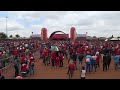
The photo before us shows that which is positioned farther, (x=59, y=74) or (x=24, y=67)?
(x=59, y=74)

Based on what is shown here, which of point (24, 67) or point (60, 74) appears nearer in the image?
point (24, 67)

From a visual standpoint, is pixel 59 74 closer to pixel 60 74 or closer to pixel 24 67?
pixel 60 74

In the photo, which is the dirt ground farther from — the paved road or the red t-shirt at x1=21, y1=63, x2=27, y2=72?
the red t-shirt at x1=21, y1=63, x2=27, y2=72

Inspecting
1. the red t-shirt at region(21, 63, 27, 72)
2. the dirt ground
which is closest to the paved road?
Result: the dirt ground

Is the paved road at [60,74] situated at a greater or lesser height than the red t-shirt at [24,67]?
lesser

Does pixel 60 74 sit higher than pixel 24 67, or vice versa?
pixel 24 67

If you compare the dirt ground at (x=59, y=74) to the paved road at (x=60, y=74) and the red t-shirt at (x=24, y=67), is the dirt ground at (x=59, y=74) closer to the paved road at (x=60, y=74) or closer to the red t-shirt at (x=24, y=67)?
the paved road at (x=60, y=74)

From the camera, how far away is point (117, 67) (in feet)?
57.5

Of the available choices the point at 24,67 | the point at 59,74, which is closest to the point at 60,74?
the point at 59,74

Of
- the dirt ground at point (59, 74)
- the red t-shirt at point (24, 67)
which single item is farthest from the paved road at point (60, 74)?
the red t-shirt at point (24, 67)
